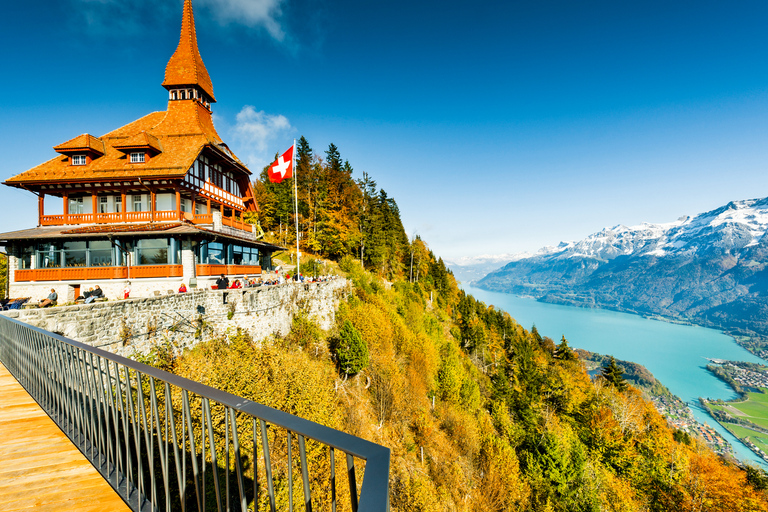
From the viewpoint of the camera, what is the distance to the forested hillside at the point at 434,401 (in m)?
16.4

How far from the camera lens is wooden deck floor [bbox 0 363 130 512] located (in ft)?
9.78

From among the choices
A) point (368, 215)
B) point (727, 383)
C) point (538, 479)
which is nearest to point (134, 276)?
point (368, 215)

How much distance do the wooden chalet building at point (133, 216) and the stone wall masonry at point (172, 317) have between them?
4104mm

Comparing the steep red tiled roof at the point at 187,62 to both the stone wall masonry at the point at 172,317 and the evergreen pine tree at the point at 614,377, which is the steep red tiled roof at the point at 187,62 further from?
the evergreen pine tree at the point at 614,377

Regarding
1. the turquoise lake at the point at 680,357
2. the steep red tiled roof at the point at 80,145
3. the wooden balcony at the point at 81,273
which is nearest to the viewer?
the wooden balcony at the point at 81,273

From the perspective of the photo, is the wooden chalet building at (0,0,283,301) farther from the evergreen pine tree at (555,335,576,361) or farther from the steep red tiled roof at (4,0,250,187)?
the evergreen pine tree at (555,335,576,361)

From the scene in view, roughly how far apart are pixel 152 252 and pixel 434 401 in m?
28.2

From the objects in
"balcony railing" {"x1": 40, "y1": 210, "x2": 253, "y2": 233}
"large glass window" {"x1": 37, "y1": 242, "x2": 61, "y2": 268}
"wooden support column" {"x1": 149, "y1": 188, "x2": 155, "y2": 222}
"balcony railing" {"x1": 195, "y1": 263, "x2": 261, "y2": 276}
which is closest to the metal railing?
"balcony railing" {"x1": 195, "y1": 263, "x2": 261, "y2": 276}

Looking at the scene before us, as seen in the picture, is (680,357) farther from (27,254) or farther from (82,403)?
(27,254)

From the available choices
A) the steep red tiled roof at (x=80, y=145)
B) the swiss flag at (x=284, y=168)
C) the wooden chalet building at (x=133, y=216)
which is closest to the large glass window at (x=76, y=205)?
the wooden chalet building at (x=133, y=216)

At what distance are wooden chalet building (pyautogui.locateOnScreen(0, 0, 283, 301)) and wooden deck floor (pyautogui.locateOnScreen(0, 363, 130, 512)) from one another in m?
15.3

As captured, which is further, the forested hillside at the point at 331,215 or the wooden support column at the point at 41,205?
the forested hillside at the point at 331,215

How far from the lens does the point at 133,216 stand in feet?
65.7

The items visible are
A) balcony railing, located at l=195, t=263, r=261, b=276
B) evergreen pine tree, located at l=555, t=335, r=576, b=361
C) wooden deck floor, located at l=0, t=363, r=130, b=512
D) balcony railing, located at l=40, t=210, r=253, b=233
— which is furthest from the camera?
evergreen pine tree, located at l=555, t=335, r=576, b=361
